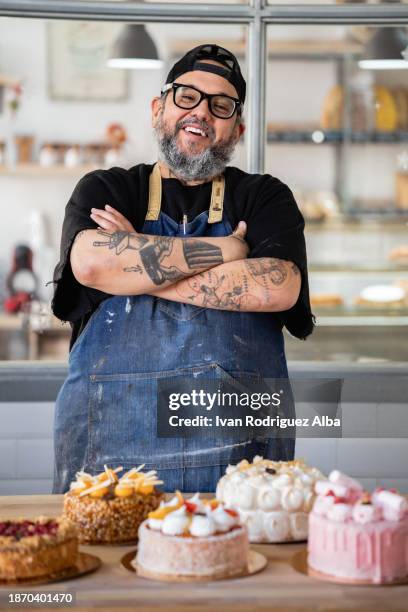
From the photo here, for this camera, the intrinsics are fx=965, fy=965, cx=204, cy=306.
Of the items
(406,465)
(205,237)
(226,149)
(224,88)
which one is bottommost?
(406,465)

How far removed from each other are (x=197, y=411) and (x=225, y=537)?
0.81 m

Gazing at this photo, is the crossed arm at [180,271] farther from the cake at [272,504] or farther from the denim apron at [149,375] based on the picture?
the cake at [272,504]

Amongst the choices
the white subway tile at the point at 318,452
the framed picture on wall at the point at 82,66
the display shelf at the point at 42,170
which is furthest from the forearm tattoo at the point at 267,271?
the framed picture on wall at the point at 82,66

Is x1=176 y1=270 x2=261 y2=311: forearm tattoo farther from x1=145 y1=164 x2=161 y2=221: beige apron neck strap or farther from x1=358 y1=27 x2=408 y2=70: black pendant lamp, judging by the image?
x1=358 y1=27 x2=408 y2=70: black pendant lamp

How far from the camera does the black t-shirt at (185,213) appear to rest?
2307 millimetres

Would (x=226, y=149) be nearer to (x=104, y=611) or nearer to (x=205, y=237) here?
(x=205, y=237)

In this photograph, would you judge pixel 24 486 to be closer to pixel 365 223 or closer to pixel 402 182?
pixel 365 223

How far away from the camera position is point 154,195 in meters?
2.41

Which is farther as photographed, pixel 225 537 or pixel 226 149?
pixel 226 149

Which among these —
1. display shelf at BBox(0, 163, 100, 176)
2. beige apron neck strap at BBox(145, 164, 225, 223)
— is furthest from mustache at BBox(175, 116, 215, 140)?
display shelf at BBox(0, 163, 100, 176)

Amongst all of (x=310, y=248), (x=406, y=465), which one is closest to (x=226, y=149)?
(x=406, y=465)

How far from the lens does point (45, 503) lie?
1.83 metres

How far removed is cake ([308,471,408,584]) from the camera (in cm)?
138

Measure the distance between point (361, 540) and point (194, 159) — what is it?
1249mm
